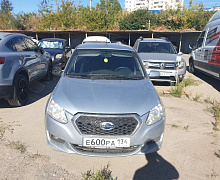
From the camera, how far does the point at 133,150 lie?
2.77 m

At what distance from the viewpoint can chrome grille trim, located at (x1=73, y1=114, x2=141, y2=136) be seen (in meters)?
2.63

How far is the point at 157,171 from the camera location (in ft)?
9.58

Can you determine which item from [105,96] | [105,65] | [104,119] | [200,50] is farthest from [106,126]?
[200,50]

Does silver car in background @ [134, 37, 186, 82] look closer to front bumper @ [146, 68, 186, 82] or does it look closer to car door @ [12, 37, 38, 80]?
front bumper @ [146, 68, 186, 82]

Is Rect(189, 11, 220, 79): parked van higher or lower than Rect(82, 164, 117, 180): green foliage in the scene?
higher

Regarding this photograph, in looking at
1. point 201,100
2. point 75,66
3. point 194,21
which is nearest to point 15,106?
point 75,66

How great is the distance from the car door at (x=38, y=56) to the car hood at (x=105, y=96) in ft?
9.77

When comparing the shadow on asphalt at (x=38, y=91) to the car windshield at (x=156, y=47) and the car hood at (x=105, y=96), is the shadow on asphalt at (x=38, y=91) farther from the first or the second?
the car windshield at (x=156, y=47)

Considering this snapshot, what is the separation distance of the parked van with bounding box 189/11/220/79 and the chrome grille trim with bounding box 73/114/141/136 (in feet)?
17.9

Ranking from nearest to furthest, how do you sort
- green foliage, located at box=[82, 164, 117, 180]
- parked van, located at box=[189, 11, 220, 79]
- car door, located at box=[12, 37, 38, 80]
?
1. green foliage, located at box=[82, 164, 117, 180]
2. car door, located at box=[12, 37, 38, 80]
3. parked van, located at box=[189, 11, 220, 79]

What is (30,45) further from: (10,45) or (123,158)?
(123,158)

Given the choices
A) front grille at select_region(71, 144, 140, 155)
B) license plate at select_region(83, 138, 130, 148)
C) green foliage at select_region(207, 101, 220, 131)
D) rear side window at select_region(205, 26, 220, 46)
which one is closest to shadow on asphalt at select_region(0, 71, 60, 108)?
front grille at select_region(71, 144, 140, 155)

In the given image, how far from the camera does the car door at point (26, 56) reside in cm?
518

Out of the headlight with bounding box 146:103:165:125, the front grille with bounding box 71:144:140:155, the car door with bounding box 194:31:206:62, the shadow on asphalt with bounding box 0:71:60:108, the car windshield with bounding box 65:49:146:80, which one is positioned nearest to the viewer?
the front grille with bounding box 71:144:140:155
